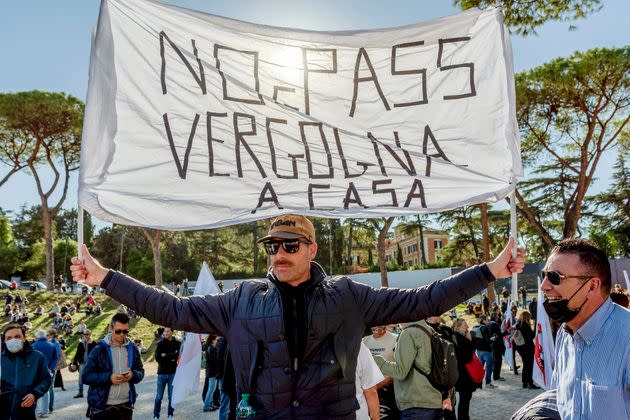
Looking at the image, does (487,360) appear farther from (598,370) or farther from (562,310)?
(598,370)

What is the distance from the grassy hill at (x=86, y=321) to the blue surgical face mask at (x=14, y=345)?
15118mm

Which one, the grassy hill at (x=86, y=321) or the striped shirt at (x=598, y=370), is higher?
the striped shirt at (x=598, y=370)

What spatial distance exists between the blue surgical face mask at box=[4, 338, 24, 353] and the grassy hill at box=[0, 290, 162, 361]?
15118mm

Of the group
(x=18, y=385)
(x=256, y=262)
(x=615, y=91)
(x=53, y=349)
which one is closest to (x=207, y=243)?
(x=256, y=262)

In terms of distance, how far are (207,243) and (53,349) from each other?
160 ft

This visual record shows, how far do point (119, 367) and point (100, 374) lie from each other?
201 millimetres

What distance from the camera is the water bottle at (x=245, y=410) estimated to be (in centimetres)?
233

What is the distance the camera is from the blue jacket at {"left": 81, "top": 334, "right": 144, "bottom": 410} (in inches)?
219

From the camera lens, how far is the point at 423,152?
11.0 ft

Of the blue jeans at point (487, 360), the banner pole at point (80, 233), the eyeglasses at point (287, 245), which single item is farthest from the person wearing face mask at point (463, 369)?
the banner pole at point (80, 233)

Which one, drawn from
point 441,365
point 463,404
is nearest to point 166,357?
point 463,404

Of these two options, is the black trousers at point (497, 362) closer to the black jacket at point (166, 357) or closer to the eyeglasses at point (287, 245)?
the black jacket at point (166, 357)

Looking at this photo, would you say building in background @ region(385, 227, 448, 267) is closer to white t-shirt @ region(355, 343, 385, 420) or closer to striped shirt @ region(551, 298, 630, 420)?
white t-shirt @ region(355, 343, 385, 420)

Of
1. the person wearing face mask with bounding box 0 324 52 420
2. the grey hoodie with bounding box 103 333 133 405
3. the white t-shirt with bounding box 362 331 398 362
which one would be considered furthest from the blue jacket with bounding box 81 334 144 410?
the white t-shirt with bounding box 362 331 398 362
